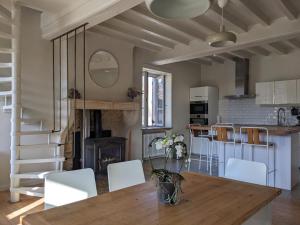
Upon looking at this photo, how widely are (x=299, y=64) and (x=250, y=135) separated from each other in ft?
11.3

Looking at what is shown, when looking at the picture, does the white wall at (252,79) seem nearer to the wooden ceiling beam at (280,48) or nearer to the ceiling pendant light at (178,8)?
the wooden ceiling beam at (280,48)

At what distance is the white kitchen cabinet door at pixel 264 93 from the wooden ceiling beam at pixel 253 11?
247cm

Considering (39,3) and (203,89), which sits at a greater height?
(39,3)

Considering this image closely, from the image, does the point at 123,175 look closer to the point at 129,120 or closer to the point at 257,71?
the point at 129,120

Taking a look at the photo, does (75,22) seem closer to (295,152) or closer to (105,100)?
(105,100)

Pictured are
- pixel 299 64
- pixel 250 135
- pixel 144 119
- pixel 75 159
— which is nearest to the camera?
pixel 250 135

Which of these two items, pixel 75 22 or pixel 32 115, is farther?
pixel 32 115

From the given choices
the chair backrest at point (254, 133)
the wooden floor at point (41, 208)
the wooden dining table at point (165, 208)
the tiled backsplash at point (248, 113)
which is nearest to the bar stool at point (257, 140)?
the chair backrest at point (254, 133)

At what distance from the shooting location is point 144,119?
6500 millimetres

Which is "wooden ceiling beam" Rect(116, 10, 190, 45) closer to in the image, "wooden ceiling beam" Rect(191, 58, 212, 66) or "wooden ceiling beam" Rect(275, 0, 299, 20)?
"wooden ceiling beam" Rect(275, 0, 299, 20)

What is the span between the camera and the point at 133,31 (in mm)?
4660

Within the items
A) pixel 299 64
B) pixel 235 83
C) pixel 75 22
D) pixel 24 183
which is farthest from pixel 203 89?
pixel 24 183

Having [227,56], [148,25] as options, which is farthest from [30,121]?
[227,56]

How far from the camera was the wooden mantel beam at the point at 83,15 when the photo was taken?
2.84 m
